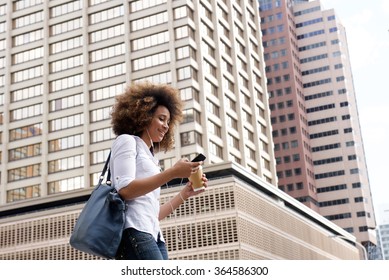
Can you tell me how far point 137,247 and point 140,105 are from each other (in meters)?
0.92

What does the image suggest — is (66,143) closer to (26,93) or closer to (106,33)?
(26,93)

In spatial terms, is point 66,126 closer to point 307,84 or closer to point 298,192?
point 298,192

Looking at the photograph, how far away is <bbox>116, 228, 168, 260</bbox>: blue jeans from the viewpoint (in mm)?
3277

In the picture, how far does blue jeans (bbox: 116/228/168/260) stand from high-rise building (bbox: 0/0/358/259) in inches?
1835

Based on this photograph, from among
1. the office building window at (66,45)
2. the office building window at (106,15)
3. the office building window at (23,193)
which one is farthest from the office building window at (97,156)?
the office building window at (106,15)

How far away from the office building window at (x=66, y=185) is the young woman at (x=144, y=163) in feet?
188

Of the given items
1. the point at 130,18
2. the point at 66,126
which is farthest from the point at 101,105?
the point at 130,18

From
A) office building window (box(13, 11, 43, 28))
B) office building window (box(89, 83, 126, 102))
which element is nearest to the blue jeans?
office building window (box(89, 83, 126, 102))

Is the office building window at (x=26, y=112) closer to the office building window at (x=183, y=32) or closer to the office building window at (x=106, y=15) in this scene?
the office building window at (x=106, y=15)

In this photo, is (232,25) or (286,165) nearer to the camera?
(232,25)

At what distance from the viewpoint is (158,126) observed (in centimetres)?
387

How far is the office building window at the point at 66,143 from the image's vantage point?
62.2 metres
